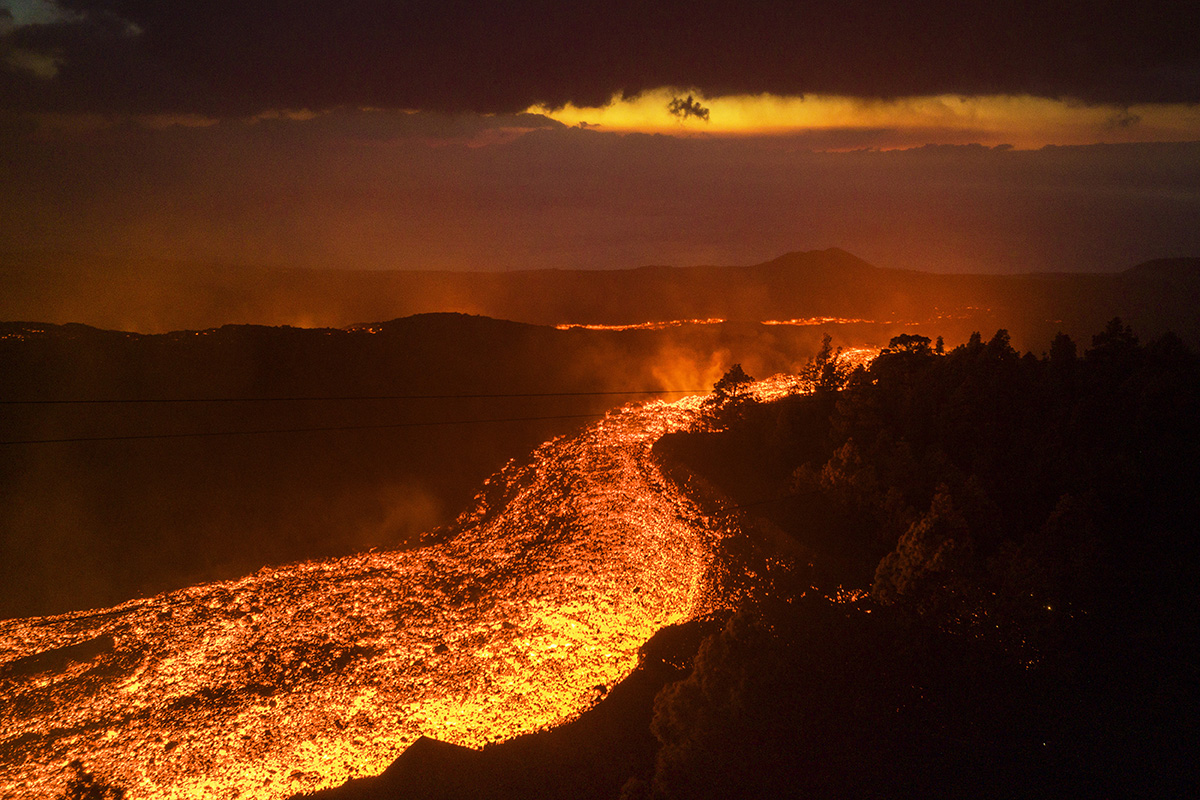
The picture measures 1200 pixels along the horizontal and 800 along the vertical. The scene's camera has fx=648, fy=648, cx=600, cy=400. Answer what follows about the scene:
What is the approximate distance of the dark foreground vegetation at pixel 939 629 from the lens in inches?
528

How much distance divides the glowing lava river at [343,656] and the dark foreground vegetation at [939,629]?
1647mm

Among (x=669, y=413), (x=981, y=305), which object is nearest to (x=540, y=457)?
(x=669, y=413)

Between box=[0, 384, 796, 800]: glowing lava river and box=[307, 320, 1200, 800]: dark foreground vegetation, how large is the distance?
1647 millimetres

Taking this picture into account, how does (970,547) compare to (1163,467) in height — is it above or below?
below

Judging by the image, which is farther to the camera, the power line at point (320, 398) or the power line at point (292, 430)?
the power line at point (320, 398)

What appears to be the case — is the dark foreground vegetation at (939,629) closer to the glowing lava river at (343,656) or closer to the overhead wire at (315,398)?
the glowing lava river at (343,656)

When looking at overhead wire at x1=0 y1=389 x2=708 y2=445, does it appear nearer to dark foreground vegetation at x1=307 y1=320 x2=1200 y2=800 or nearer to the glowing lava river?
the glowing lava river

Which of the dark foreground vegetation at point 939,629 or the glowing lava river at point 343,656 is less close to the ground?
the dark foreground vegetation at point 939,629

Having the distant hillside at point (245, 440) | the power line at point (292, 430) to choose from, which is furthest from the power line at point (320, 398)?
the power line at point (292, 430)

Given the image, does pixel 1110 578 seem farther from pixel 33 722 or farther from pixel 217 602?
pixel 33 722

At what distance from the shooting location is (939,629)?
1688 cm

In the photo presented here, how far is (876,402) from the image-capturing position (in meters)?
27.1

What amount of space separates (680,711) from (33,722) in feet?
56.0

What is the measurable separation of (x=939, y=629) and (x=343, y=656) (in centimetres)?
1681
